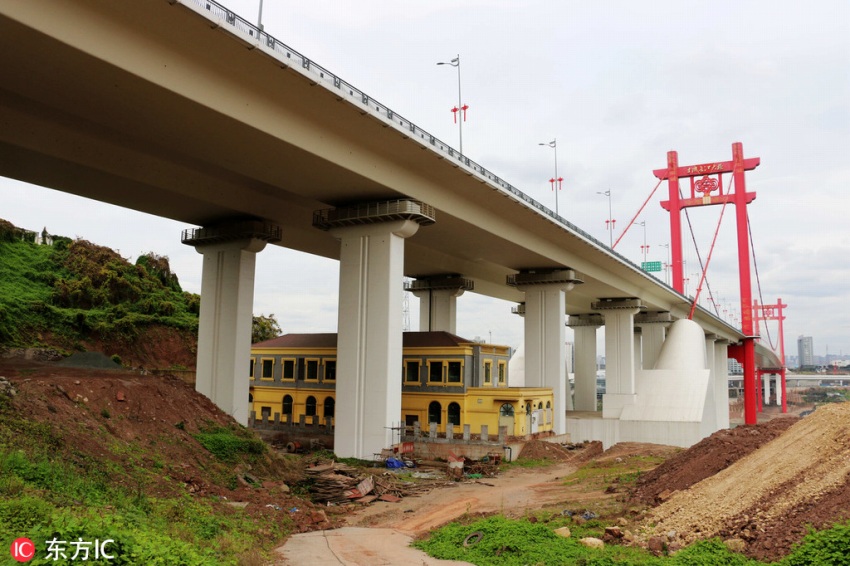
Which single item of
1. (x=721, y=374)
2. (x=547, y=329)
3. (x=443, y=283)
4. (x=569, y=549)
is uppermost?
(x=443, y=283)

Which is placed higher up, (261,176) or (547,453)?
(261,176)

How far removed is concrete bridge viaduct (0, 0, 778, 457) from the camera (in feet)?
67.1

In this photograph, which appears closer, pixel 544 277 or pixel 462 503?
pixel 462 503

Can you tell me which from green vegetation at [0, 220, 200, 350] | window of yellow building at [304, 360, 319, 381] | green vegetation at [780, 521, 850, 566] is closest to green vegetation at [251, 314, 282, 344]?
green vegetation at [0, 220, 200, 350]

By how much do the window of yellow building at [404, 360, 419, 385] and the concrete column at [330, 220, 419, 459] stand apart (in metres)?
9.38

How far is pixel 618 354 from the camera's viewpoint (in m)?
67.4

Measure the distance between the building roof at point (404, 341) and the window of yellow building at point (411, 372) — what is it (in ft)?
4.01

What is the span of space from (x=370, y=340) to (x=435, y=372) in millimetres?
9937

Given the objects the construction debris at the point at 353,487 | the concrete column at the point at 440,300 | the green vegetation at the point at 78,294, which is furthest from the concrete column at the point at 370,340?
the green vegetation at the point at 78,294

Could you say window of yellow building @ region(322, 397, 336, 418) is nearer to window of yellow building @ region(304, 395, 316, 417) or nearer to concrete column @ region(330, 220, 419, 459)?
window of yellow building @ region(304, 395, 316, 417)

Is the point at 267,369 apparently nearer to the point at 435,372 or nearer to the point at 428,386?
the point at 428,386

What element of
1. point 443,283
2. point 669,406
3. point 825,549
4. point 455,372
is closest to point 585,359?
point 669,406

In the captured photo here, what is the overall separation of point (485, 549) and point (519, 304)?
229ft

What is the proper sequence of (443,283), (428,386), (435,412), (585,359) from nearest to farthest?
1. (435,412)
2. (428,386)
3. (443,283)
4. (585,359)
